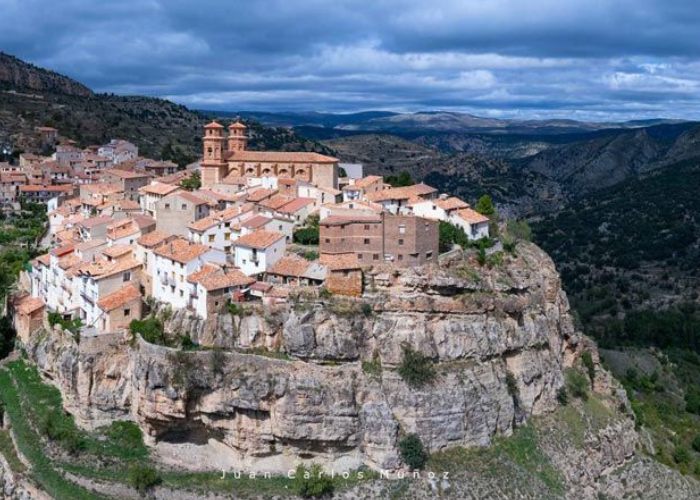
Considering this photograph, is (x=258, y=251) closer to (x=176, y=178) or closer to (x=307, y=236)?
(x=307, y=236)

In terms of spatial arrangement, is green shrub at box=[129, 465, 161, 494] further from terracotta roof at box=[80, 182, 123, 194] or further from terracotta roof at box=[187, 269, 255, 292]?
terracotta roof at box=[80, 182, 123, 194]

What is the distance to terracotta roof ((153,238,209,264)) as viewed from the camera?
44000mm

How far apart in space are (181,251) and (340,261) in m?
9.43

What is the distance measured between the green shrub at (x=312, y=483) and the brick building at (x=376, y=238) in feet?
37.1

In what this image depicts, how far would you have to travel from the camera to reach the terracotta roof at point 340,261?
4212cm

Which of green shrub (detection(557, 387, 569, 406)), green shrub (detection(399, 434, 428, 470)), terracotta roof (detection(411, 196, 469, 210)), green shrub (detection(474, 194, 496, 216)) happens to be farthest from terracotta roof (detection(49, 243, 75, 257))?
green shrub (detection(557, 387, 569, 406))

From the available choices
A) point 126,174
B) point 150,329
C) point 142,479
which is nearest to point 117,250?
point 150,329

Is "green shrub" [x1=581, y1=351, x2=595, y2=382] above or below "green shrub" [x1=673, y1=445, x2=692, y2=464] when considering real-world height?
above

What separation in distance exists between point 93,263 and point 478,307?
2276 centimetres

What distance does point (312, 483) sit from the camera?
39.1 m

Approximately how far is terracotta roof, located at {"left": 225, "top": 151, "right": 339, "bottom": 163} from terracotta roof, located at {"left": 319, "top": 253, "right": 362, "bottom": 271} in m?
19.8

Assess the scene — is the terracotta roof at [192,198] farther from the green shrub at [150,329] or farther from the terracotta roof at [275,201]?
the green shrub at [150,329]

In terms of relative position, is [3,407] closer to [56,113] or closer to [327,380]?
[327,380]

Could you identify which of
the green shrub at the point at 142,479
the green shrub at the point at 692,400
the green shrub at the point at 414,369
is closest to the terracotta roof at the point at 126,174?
the green shrub at the point at 142,479
